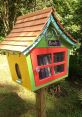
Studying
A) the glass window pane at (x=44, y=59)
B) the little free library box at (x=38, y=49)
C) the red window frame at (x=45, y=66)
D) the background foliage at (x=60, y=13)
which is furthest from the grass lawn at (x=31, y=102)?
the glass window pane at (x=44, y=59)

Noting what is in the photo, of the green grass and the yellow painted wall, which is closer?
the yellow painted wall

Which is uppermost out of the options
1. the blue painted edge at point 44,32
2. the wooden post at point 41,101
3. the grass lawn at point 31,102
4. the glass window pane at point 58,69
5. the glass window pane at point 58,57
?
the blue painted edge at point 44,32

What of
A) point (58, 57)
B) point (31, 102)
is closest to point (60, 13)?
point (31, 102)

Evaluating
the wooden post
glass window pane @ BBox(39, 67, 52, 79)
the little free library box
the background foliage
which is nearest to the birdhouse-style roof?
the little free library box

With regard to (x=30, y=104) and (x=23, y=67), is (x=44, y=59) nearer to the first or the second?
(x=23, y=67)

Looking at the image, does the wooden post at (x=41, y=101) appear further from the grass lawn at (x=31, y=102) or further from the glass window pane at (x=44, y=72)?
the grass lawn at (x=31, y=102)

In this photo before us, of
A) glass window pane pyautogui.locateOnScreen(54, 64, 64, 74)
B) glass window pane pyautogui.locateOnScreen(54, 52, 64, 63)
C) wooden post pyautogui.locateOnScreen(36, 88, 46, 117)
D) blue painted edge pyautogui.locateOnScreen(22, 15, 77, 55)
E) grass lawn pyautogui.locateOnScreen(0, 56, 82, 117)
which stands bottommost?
grass lawn pyautogui.locateOnScreen(0, 56, 82, 117)

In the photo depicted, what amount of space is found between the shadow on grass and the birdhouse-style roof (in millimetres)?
2861

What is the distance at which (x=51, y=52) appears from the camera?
11.9ft

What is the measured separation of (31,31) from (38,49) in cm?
28

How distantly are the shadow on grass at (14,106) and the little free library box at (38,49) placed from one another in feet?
8.09

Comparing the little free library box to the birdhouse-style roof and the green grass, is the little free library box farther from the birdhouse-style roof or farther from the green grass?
the green grass

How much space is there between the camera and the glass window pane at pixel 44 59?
3497 mm

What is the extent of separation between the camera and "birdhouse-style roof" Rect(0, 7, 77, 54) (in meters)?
3.26
